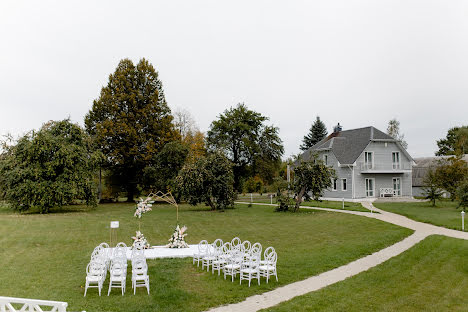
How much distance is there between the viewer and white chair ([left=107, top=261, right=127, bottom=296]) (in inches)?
324

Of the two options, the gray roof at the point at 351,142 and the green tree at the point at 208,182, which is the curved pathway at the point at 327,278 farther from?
the gray roof at the point at 351,142

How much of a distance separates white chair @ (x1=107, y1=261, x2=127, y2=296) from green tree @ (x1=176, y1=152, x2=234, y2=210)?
18339mm

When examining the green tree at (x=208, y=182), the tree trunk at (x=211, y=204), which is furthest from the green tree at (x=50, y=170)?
the tree trunk at (x=211, y=204)

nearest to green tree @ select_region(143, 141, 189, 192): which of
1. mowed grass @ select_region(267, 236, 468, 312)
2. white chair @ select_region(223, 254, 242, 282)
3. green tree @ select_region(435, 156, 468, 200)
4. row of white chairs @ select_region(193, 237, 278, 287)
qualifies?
green tree @ select_region(435, 156, 468, 200)

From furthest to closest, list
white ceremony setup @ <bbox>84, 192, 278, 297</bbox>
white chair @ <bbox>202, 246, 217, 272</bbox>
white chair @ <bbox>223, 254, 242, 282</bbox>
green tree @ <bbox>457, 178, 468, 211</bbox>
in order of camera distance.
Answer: green tree @ <bbox>457, 178, 468, 211</bbox>, white chair @ <bbox>202, 246, 217, 272</bbox>, white chair @ <bbox>223, 254, 242, 282</bbox>, white ceremony setup @ <bbox>84, 192, 278, 297</bbox>

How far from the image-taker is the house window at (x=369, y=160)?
37506mm

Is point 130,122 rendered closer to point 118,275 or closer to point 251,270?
point 118,275

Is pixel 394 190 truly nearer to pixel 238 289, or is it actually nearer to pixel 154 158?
pixel 154 158

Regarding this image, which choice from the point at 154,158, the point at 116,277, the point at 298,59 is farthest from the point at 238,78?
the point at 116,277

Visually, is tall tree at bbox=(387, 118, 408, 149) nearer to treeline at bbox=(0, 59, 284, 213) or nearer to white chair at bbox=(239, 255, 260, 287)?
treeline at bbox=(0, 59, 284, 213)

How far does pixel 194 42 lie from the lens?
77.2 feet

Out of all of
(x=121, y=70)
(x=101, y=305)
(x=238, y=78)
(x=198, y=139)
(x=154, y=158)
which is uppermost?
(x=121, y=70)

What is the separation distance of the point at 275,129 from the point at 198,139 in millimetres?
10437

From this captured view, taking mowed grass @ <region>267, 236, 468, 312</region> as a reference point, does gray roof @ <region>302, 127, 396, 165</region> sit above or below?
above
